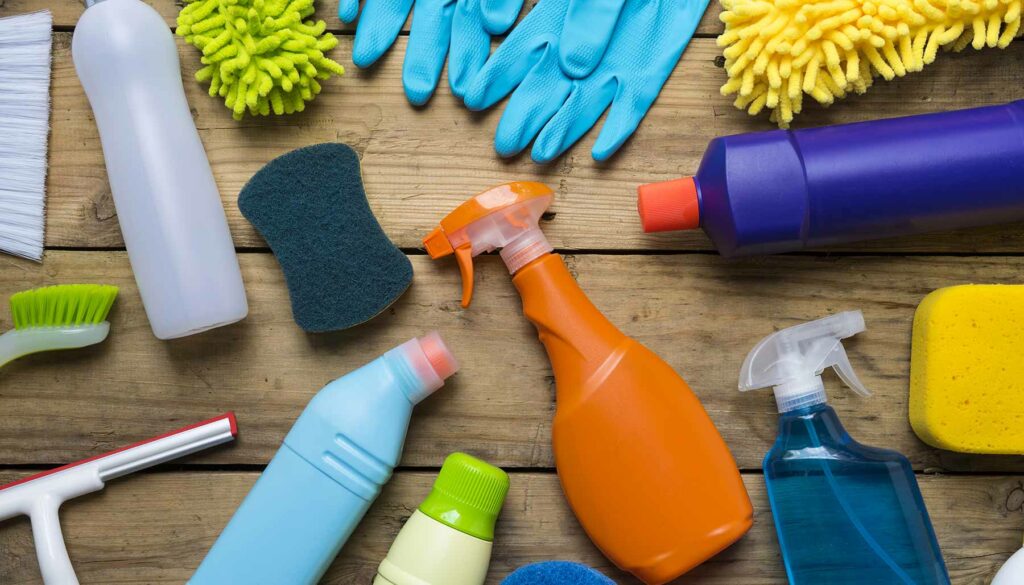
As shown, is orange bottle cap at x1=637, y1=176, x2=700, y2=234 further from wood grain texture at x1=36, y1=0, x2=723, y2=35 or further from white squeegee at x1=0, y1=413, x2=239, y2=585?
white squeegee at x1=0, y1=413, x2=239, y2=585

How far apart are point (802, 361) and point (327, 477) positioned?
386 mm

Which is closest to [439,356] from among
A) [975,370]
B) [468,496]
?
[468,496]

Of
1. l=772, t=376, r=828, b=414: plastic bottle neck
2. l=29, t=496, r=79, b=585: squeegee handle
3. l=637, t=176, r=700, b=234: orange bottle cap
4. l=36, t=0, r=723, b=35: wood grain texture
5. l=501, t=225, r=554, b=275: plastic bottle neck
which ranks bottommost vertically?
l=29, t=496, r=79, b=585: squeegee handle

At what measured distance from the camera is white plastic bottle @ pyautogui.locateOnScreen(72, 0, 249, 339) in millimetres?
606

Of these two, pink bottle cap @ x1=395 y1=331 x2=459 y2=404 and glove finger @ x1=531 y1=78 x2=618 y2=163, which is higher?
glove finger @ x1=531 y1=78 x2=618 y2=163

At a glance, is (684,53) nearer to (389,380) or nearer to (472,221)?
(472,221)

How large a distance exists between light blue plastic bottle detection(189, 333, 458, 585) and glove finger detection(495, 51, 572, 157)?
18 centimetres

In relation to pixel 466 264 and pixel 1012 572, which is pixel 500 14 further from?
pixel 1012 572

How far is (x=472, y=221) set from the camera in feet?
2.02

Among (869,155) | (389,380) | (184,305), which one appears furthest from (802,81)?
(184,305)

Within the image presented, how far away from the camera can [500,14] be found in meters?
0.66

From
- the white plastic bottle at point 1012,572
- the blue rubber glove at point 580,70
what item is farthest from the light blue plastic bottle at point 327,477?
the white plastic bottle at point 1012,572

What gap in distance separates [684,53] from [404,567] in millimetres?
481

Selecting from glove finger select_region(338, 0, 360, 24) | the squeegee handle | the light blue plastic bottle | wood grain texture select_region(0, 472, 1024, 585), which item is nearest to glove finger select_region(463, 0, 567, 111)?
glove finger select_region(338, 0, 360, 24)
